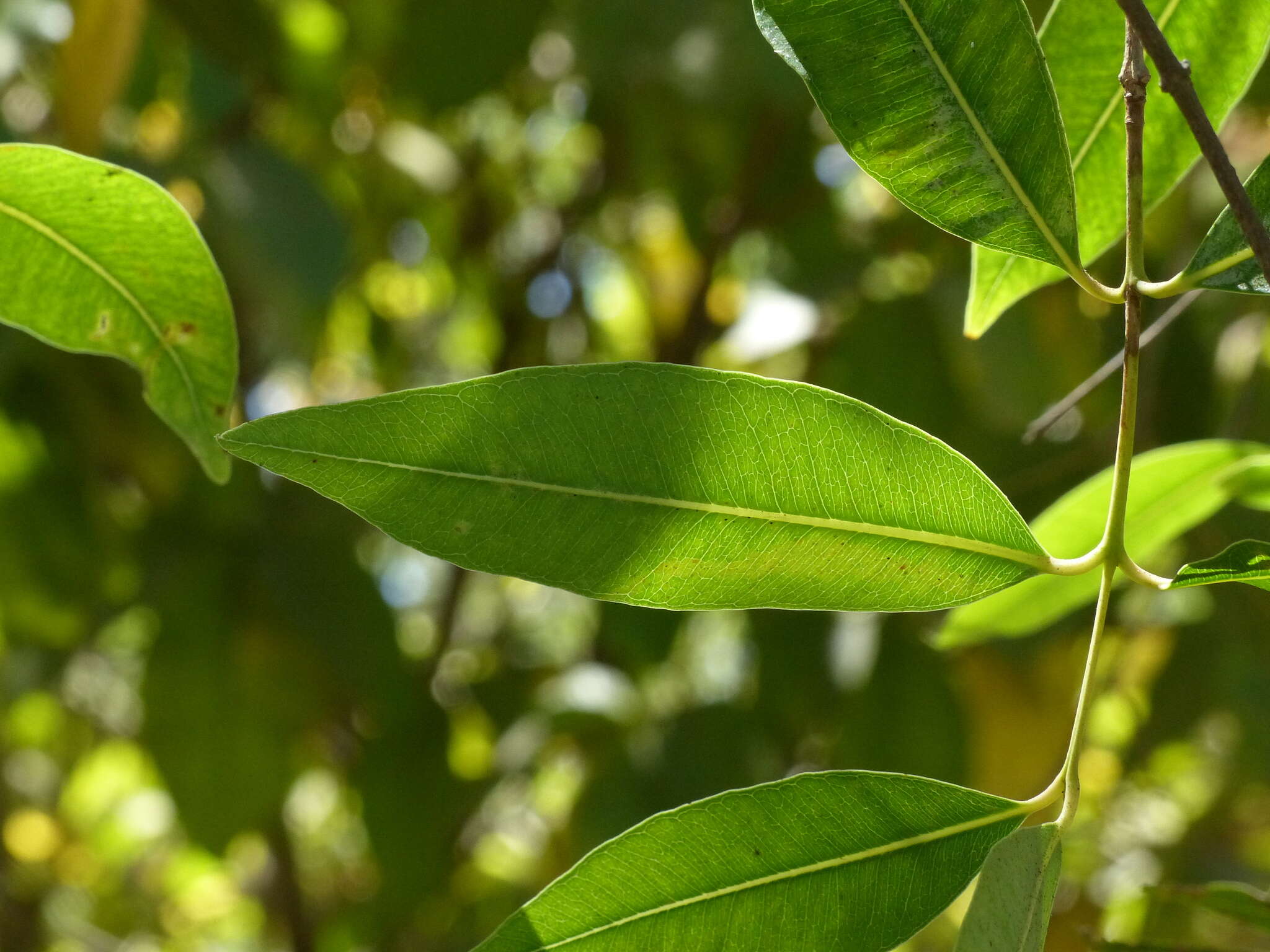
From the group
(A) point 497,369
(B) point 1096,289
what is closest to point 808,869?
(B) point 1096,289

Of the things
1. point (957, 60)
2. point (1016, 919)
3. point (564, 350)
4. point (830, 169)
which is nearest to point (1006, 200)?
point (957, 60)

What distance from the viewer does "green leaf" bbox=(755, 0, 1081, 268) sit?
39 centimetres

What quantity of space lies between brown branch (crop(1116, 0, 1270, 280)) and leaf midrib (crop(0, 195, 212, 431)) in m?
0.36

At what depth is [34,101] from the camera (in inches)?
61.1

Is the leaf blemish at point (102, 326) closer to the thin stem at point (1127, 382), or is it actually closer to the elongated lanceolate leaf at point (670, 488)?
the elongated lanceolate leaf at point (670, 488)

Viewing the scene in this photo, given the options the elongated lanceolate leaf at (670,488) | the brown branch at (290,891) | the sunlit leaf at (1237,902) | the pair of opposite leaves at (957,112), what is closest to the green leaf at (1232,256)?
the pair of opposite leaves at (957,112)

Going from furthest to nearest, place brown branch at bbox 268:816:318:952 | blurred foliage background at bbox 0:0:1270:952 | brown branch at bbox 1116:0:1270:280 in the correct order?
1. brown branch at bbox 268:816:318:952
2. blurred foliage background at bbox 0:0:1270:952
3. brown branch at bbox 1116:0:1270:280

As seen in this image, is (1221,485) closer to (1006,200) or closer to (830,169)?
(1006,200)

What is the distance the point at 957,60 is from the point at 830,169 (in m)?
1.20

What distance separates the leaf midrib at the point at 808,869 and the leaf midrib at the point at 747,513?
0.29ft

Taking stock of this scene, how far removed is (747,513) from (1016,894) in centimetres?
15

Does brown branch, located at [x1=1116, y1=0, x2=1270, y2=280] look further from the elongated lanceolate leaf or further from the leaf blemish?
the leaf blemish

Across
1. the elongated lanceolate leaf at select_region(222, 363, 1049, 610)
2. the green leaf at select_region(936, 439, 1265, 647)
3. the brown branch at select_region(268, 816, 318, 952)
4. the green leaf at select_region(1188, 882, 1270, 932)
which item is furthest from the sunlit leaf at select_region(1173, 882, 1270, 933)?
the brown branch at select_region(268, 816, 318, 952)

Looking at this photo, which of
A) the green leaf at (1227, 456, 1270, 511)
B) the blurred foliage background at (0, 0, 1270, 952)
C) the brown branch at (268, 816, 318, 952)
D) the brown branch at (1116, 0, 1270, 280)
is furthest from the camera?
the brown branch at (268, 816, 318, 952)
